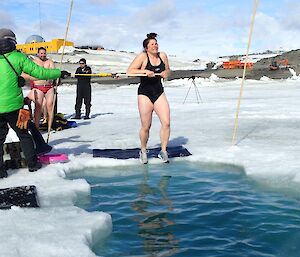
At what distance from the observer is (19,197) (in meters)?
5.36

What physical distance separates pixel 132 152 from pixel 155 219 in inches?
131

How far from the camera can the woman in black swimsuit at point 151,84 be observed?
7332mm

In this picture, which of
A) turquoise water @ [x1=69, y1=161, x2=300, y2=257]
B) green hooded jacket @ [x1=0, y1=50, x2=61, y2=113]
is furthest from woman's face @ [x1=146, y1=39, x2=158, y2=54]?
turquoise water @ [x1=69, y1=161, x2=300, y2=257]

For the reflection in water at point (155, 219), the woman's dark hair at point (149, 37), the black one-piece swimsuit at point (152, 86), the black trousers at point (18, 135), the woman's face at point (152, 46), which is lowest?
the reflection in water at point (155, 219)

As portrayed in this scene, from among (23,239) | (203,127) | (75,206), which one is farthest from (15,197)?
(203,127)

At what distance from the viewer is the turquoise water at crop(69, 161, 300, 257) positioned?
420cm

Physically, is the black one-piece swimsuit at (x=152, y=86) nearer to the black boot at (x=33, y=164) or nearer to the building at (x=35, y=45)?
the black boot at (x=33, y=164)

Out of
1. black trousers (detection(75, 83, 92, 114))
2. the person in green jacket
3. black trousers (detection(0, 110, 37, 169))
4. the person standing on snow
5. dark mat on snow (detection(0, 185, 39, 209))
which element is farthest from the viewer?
black trousers (detection(75, 83, 92, 114))

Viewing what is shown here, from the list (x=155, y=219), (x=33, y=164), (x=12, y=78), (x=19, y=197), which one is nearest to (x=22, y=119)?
(x=12, y=78)

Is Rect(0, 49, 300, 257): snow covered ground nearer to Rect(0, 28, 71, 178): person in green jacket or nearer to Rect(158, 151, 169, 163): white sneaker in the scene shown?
Rect(158, 151, 169, 163): white sneaker

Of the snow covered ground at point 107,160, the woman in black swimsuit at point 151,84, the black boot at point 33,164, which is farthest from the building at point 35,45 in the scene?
the black boot at point 33,164

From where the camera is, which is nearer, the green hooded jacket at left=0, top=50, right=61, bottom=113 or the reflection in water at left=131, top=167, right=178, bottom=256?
the reflection in water at left=131, top=167, right=178, bottom=256

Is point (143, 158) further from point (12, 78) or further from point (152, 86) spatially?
point (12, 78)

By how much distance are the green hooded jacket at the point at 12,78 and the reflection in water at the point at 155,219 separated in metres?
2.15
